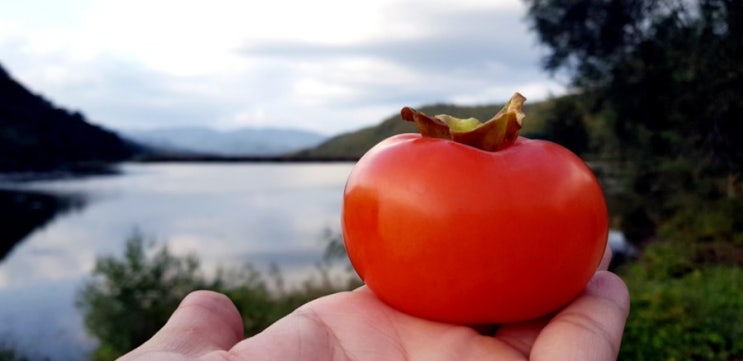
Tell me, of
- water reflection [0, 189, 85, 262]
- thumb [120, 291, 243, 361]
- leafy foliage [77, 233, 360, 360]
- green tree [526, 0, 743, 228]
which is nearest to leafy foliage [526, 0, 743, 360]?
green tree [526, 0, 743, 228]

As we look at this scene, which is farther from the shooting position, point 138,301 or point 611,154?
point 611,154

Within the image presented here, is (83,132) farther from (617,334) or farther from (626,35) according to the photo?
(617,334)

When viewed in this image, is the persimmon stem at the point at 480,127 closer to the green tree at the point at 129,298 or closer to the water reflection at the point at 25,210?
the green tree at the point at 129,298

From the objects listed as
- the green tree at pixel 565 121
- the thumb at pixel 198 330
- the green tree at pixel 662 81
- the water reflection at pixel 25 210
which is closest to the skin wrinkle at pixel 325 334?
the thumb at pixel 198 330

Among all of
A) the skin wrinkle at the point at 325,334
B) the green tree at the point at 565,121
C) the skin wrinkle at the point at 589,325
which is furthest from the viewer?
the green tree at the point at 565,121

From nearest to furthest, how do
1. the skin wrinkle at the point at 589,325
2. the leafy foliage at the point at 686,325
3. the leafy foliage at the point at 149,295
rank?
the skin wrinkle at the point at 589,325 → the leafy foliage at the point at 686,325 → the leafy foliage at the point at 149,295

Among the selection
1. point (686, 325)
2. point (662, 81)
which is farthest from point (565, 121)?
point (686, 325)

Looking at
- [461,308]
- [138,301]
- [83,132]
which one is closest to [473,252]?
[461,308]

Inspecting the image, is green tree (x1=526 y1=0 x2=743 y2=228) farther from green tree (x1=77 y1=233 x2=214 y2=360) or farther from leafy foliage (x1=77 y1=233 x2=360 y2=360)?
green tree (x1=77 y1=233 x2=214 y2=360)
